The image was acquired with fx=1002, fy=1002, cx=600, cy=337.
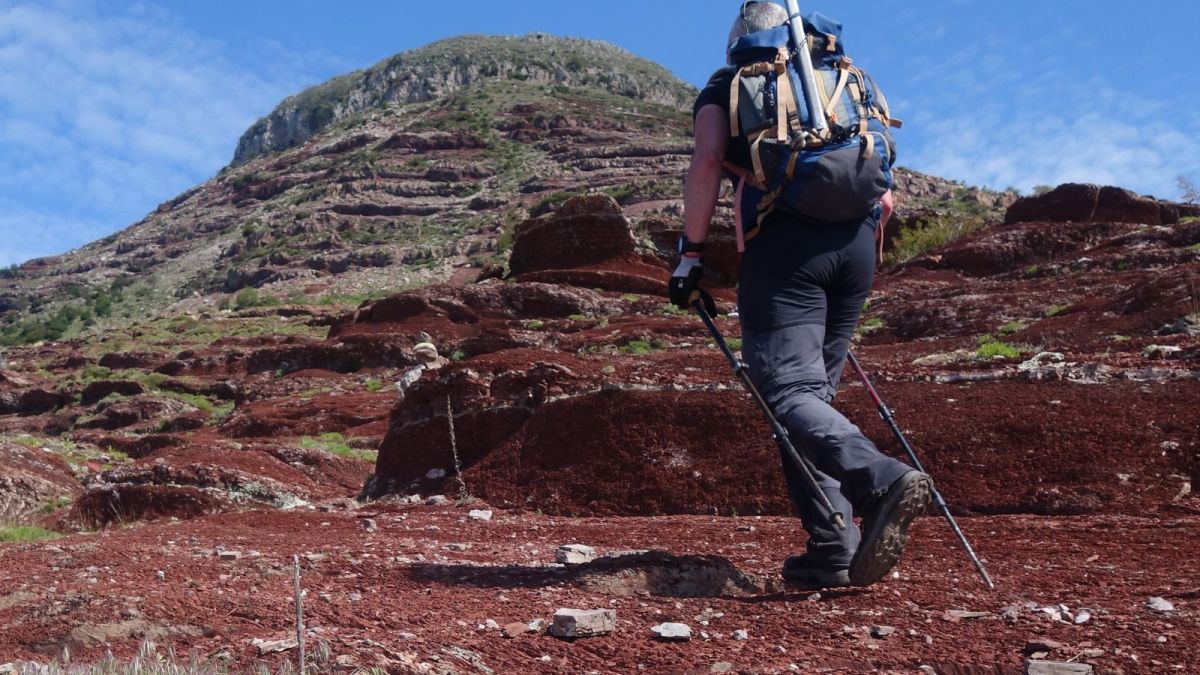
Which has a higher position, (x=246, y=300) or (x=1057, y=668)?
(x=246, y=300)

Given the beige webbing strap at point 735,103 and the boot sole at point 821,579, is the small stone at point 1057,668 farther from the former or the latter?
the beige webbing strap at point 735,103

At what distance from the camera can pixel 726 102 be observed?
3.60 meters

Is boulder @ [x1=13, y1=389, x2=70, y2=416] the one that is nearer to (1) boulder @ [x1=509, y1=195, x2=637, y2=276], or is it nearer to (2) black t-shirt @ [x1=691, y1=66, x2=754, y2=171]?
(1) boulder @ [x1=509, y1=195, x2=637, y2=276]

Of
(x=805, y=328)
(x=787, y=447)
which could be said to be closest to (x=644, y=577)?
(x=787, y=447)

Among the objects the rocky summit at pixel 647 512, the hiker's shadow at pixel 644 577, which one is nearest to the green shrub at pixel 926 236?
the rocky summit at pixel 647 512

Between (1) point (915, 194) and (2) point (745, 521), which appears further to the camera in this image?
(1) point (915, 194)

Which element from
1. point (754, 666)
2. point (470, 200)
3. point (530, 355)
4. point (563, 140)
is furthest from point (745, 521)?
point (563, 140)

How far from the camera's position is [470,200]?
85.1m

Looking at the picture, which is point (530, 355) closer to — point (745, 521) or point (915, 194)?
point (745, 521)

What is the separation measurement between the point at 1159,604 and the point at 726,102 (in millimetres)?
2104

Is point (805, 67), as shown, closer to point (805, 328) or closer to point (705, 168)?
point (705, 168)

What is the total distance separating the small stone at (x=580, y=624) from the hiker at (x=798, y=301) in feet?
2.88

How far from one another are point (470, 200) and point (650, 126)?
23530mm

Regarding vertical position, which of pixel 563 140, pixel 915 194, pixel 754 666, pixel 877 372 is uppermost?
pixel 563 140
